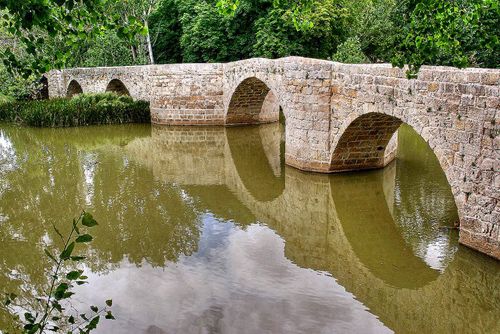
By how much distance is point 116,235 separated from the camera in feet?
29.1

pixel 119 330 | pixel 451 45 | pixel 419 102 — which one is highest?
pixel 451 45

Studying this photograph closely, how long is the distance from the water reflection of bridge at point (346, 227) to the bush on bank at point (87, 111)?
5.73 meters

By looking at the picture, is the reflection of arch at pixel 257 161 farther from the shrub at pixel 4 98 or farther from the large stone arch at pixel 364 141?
the shrub at pixel 4 98

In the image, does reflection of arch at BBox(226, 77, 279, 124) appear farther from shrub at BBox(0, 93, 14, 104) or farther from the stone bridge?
shrub at BBox(0, 93, 14, 104)

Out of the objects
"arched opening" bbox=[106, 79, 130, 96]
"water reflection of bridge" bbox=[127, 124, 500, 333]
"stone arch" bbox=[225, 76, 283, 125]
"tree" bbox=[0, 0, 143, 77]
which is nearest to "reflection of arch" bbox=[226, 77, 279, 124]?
"stone arch" bbox=[225, 76, 283, 125]

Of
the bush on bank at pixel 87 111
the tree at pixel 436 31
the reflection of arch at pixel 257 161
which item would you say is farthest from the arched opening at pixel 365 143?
the bush on bank at pixel 87 111

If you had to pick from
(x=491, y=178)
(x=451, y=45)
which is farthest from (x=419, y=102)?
(x=451, y=45)

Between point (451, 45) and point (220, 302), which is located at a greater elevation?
point (451, 45)

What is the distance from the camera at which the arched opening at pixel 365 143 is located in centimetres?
1107

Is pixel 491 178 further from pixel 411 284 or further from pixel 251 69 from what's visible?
pixel 251 69

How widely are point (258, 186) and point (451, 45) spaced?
8.18m

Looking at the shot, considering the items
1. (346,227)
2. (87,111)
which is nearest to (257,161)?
(346,227)

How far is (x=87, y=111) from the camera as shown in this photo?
70.9 ft

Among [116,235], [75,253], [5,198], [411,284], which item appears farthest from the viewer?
[5,198]
